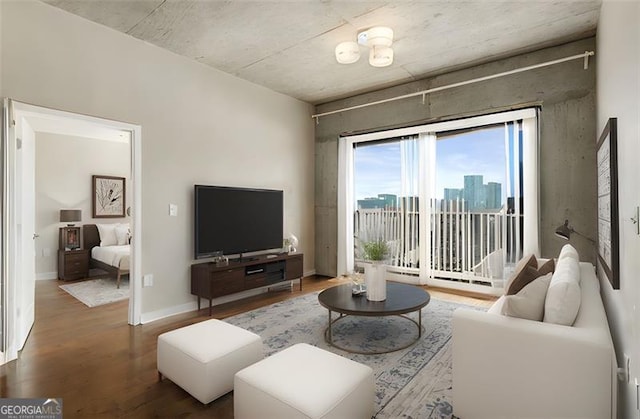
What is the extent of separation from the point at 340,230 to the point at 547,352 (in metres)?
4.15

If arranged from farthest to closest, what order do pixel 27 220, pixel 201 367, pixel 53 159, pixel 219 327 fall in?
pixel 53 159, pixel 27 220, pixel 219 327, pixel 201 367

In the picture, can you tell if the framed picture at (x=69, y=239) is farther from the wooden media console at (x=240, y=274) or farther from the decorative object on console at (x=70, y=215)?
the wooden media console at (x=240, y=274)

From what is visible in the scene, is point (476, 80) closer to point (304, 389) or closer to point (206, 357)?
point (304, 389)

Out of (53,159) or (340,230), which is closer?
(340,230)

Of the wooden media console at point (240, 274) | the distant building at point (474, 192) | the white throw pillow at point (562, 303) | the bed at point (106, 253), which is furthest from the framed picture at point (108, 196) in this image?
the white throw pillow at point (562, 303)

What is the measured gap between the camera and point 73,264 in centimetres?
565

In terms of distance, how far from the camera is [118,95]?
3.36 m

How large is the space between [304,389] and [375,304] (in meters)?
1.39

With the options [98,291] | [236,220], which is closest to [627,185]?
[236,220]

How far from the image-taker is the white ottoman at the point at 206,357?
1992 millimetres

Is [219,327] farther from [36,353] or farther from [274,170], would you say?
[274,170]

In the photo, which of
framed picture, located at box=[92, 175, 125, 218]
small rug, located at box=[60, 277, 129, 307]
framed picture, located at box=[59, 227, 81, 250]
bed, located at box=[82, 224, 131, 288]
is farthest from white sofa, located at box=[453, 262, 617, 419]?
framed picture, located at box=[92, 175, 125, 218]

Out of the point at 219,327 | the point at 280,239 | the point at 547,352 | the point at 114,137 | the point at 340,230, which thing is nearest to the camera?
the point at 547,352

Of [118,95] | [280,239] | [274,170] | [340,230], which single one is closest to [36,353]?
[118,95]
